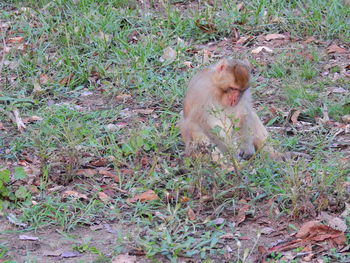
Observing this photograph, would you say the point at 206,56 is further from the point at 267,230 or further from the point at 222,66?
the point at 267,230

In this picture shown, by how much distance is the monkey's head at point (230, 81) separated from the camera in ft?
20.6

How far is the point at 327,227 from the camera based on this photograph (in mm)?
5016

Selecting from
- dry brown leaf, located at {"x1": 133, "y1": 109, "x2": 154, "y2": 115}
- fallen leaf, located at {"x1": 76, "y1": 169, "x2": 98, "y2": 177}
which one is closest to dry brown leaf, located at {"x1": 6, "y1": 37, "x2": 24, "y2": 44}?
dry brown leaf, located at {"x1": 133, "y1": 109, "x2": 154, "y2": 115}

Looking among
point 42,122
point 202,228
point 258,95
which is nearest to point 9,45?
point 42,122

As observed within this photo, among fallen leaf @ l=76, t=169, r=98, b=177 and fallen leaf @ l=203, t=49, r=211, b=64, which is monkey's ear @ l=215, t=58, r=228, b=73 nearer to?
fallen leaf @ l=76, t=169, r=98, b=177

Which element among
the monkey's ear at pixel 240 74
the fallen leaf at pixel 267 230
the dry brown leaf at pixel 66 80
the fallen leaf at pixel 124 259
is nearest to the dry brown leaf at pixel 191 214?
the fallen leaf at pixel 267 230

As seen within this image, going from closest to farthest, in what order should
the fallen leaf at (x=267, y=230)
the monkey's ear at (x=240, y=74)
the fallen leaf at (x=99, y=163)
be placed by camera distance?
the fallen leaf at (x=267, y=230) < the monkey's ear at (x=240, y=74) < the fallen leaf at (x=99, y=163)

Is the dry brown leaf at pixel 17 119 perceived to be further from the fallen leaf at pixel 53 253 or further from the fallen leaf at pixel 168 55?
the fallen leaf at pixel 53 253

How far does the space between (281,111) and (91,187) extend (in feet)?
7.29

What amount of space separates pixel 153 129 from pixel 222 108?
3.21 feet

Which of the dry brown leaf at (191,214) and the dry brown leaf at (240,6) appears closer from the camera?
the dry brown leaf at (191,214)

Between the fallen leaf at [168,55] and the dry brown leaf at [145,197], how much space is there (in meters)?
3.05

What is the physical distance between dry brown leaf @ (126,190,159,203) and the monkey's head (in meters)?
1.10

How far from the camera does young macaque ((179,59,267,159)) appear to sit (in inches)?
248
